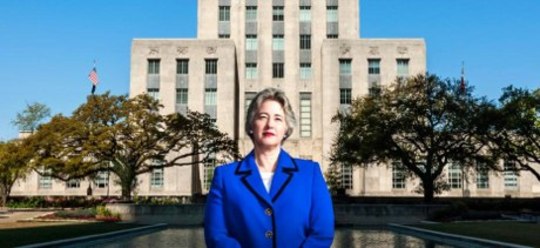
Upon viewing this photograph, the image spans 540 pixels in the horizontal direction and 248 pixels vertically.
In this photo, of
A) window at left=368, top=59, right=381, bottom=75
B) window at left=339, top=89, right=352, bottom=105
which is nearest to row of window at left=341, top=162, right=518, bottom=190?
window at left=339, top=89, right=352, bottom=105

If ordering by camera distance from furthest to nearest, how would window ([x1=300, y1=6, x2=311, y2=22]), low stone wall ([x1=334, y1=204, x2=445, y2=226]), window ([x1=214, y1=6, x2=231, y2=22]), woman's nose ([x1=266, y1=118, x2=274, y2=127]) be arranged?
window ([x1=214, y1=6, x2=231, y2=22]) < window ([x1=300, y1=6, x2=311, y2=22]) < low stone wall ([x1=334, y1=204, x2=445, y2=226]) < woman's nose ([x1=266, y1=118, x2=274, y2=127])

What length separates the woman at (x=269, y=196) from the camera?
11.7 ft

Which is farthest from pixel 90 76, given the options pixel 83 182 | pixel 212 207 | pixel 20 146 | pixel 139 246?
pixel 212 207

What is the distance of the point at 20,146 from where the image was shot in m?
39.8

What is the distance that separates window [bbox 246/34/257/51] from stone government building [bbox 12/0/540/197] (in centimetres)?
12

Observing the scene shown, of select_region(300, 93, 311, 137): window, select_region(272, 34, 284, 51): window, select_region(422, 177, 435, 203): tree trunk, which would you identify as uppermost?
select_region(272, 34, 284, 51): window

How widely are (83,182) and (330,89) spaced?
1143 inches

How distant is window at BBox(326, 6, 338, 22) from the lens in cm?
7119

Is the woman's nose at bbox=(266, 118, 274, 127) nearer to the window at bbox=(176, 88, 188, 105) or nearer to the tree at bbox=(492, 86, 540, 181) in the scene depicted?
the tree at bbox=(492, 86, 540, 181)

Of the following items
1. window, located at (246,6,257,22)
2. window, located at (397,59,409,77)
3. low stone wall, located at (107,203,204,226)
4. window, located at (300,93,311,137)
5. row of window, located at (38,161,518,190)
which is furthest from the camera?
window, located at (246,6,257,22)

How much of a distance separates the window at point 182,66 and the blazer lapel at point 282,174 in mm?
63238

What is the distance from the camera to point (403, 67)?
218ft

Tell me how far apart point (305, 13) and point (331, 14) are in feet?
10.3

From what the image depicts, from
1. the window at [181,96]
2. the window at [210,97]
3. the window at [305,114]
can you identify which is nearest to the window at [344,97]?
the window at [305,114]
